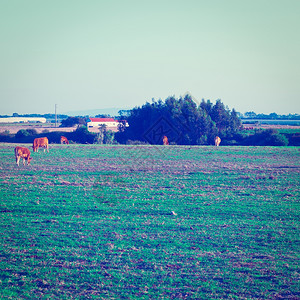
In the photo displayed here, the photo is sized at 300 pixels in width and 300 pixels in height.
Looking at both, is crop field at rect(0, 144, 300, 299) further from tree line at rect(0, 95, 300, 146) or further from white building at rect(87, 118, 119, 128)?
white building at rect(87, 118, 119, 128)

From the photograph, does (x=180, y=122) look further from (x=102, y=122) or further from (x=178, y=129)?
(x=102, y=122)

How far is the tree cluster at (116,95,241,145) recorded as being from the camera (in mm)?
48031

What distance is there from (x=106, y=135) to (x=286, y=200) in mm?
38554

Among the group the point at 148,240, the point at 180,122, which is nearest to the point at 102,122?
the point at 180,122

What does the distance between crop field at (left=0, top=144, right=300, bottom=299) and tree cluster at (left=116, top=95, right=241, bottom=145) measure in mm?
33342

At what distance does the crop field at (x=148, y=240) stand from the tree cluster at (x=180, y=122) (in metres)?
33.3

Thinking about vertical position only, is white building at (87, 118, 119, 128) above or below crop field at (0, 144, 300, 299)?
above

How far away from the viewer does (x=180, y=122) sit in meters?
49.2

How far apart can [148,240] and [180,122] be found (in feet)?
139

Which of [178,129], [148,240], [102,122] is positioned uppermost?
[102,122]

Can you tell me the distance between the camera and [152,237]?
753 cm

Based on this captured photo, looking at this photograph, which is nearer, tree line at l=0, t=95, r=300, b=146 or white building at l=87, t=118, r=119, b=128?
tree line at l=0, t=95, r=300, b=146

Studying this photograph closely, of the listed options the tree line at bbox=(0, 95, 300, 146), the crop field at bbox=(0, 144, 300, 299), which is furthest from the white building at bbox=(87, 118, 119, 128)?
the crop field at bbox=(0, 144, 300, 299)

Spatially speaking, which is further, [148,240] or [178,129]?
[178,129]
